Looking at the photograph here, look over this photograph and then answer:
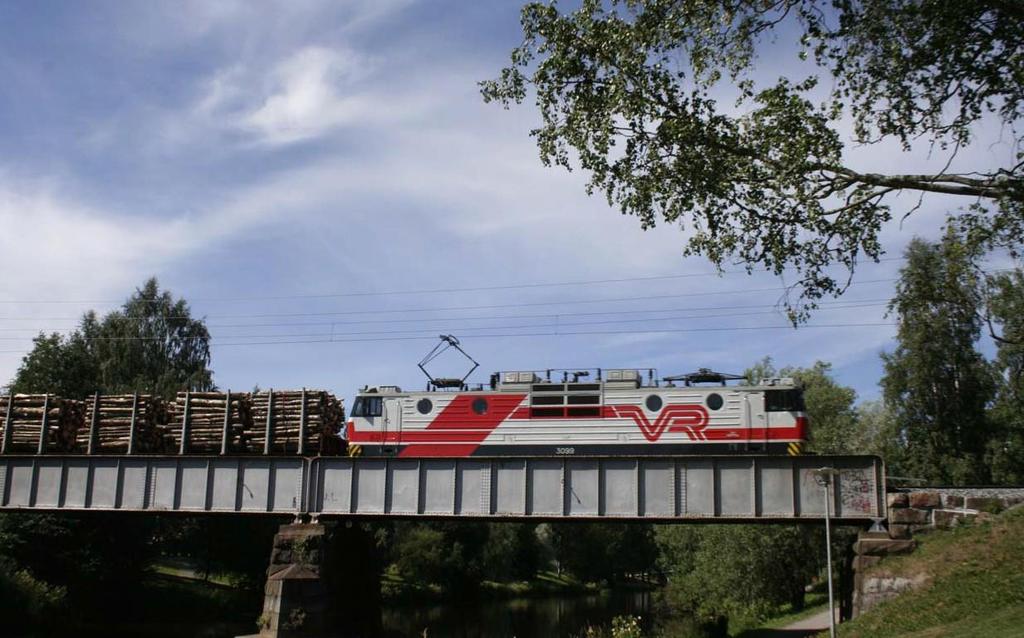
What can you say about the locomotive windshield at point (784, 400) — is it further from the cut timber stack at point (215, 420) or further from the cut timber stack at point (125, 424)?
the cut timber stack at point (125, 424)

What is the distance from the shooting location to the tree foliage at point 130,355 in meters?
63.2

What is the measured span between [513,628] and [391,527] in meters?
21.4

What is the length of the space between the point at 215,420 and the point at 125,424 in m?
4.58

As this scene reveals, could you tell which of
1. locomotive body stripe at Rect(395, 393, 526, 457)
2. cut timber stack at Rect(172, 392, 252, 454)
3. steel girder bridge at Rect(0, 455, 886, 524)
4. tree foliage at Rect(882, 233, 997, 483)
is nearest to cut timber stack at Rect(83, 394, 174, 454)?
cut timber stack at Rect(172, 392, 252, 454)

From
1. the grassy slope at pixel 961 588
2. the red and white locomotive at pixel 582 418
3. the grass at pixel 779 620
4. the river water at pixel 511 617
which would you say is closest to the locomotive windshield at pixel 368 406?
the red and white locomotive at pixel 582 418

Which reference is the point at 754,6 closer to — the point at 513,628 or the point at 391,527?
the point at 513,628

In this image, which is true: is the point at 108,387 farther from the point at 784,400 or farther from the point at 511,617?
the point at 784,400

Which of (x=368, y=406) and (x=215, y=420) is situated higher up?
(x=368, y=406)

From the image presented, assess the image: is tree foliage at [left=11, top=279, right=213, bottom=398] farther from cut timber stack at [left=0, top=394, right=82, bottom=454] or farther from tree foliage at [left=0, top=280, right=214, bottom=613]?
cut timber stack at [left=0, top=394, right=82, bottom=454]

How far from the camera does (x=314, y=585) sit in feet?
97.9

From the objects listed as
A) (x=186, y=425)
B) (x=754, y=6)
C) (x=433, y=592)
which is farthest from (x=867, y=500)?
(x=433, y=592)

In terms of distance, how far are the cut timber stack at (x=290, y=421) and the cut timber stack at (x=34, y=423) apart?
9.71 metres

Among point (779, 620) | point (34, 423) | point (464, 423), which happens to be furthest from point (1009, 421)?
point (34, 423)

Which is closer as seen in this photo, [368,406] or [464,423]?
[464,423]
